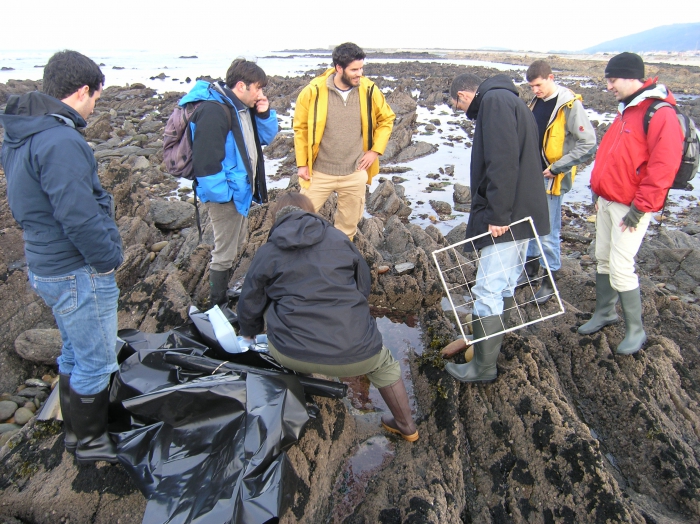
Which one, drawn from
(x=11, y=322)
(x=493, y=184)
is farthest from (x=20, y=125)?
(x=11, y=322)

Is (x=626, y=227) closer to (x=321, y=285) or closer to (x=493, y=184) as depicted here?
(x=493, y=184)

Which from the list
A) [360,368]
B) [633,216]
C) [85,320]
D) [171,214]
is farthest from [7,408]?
[633,216]

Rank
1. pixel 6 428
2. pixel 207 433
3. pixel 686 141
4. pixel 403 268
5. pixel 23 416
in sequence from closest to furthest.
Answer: pixel 207 433 < pixel 686 141 < pixel 6 428 < pixel 23 416 < pixel 403 268

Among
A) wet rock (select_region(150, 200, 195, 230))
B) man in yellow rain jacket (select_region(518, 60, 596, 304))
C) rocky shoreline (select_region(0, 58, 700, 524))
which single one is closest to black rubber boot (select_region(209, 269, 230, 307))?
rocky shoreline (select_region(0, 58, 700, 524))

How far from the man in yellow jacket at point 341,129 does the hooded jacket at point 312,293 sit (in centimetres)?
250

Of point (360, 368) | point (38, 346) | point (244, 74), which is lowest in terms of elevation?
point (38, 346)

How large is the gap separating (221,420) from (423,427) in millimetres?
1678

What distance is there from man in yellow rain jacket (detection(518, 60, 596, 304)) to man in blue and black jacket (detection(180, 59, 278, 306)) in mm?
3019

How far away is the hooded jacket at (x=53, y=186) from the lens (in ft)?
7.97

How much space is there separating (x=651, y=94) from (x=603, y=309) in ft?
6.43

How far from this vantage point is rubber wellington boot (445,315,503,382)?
3664mm

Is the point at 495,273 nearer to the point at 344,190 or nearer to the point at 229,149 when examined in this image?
the point at 344,190

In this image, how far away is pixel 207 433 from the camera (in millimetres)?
2752

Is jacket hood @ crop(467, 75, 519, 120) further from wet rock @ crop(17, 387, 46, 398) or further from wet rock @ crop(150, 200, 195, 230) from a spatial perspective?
wet rock @ crop(150, 200, 195, 230)
